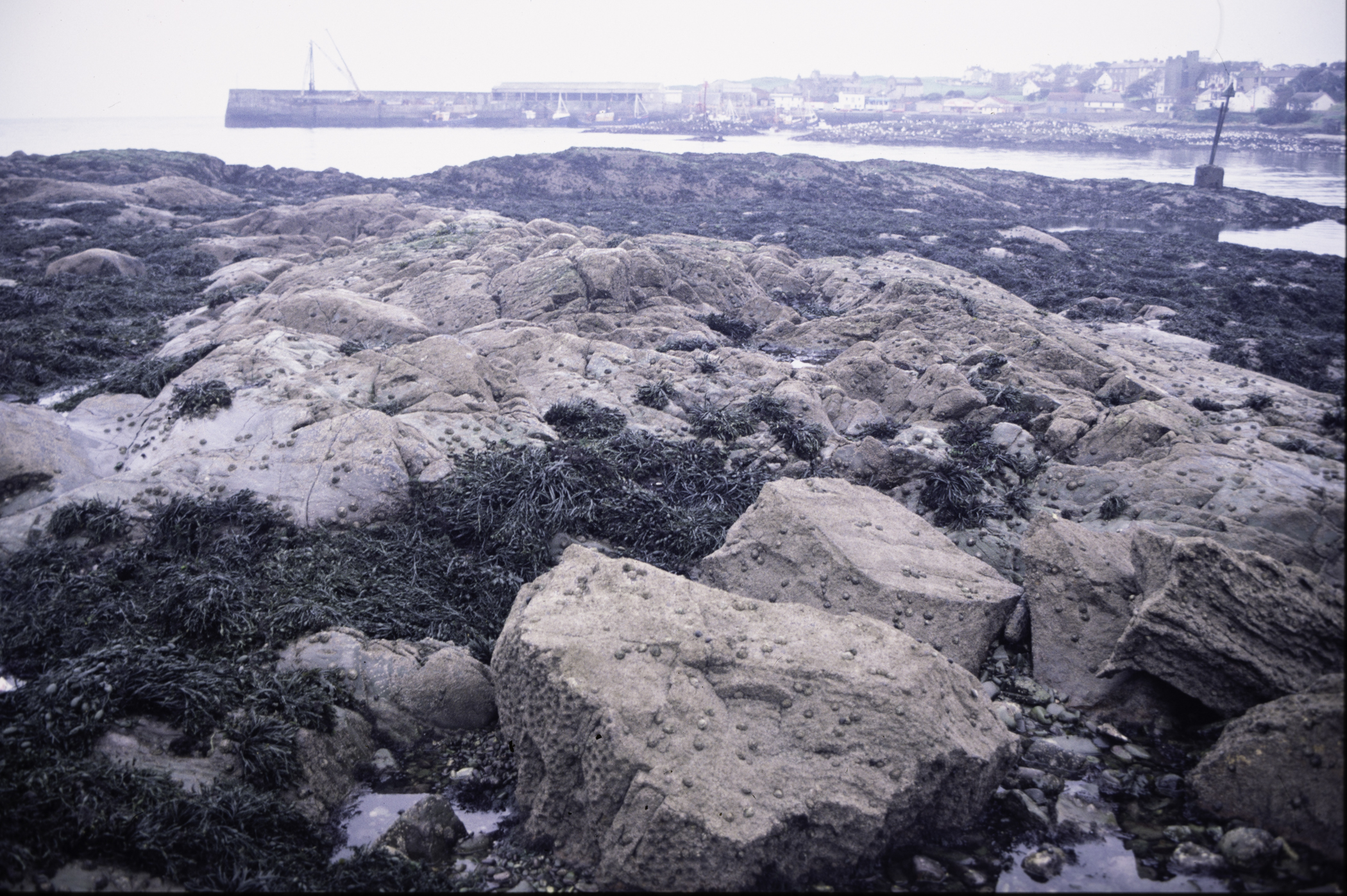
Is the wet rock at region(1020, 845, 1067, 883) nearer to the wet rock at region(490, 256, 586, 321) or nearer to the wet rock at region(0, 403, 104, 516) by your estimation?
the wet rock at region(0, 403, 104, 516)

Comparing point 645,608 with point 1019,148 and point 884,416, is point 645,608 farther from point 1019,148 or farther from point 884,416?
point 1019,148

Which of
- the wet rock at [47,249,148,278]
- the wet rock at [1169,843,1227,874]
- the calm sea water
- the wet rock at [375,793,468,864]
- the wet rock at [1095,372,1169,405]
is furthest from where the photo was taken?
the calm sea water

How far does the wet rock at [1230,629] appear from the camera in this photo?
3719 mm

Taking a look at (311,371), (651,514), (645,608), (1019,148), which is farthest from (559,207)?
(1019,148)

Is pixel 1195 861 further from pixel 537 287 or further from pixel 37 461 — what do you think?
pixel 537 287

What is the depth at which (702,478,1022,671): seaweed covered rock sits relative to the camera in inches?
189

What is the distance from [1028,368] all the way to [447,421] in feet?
23.8

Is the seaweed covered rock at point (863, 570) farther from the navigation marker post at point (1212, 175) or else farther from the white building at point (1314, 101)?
the navigation marker post at point (1212, 175)

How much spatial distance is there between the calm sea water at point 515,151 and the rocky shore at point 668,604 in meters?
16.8

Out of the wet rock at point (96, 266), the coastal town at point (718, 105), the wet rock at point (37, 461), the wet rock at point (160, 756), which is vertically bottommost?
the wet rock at point (160, 756)

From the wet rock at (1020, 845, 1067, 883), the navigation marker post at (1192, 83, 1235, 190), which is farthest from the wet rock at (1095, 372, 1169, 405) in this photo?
the navigation marker post at (1192, 83, 1235, 190)

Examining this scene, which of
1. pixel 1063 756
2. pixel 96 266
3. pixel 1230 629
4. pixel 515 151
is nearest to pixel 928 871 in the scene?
pixel 1063 756

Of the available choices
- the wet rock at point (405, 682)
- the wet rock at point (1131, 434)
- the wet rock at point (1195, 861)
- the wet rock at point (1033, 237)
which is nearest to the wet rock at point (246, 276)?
the wet rock at point (405, 682)

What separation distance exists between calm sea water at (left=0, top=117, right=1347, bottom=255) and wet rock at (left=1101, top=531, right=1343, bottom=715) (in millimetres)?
19055
